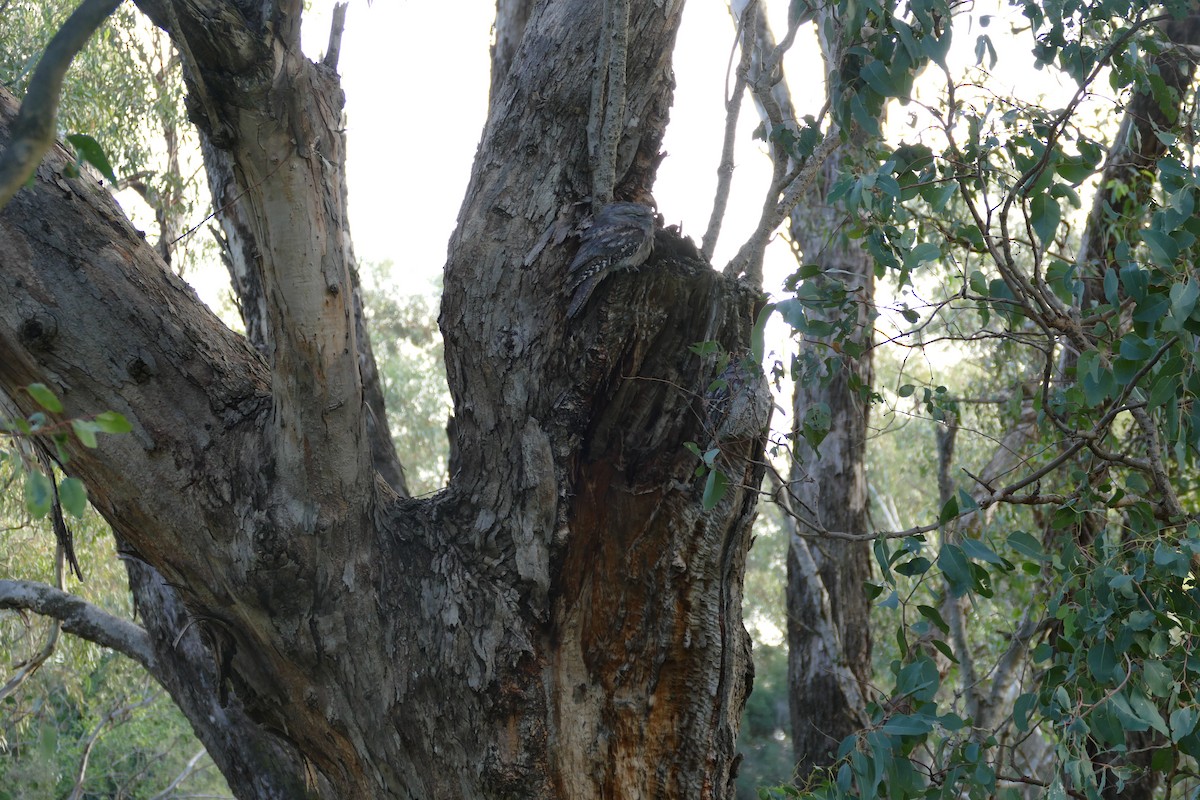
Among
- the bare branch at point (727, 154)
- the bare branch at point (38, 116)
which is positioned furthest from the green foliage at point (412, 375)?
the bare branch at point (38, 116)

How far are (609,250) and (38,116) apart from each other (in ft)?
3.63

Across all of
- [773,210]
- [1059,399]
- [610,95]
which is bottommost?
[1059,399]

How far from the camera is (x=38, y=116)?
821 millimetres

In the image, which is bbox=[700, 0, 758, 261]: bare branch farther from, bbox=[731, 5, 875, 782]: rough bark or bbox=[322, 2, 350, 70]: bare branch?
bbox=[731, 5, 875, 782]: rough bark

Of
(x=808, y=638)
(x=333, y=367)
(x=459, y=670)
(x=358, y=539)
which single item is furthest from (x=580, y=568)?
(x=808, y=638)

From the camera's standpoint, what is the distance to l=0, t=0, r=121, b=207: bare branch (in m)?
0.80

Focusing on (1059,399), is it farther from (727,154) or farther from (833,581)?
(833,581)

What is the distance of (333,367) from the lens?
178 centimetres

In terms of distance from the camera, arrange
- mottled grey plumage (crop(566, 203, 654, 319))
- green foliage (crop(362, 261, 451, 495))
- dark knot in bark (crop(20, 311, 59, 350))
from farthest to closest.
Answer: green foliage (crop(362, 261, 451, 495)), mottled grey plumage (crop(566, 203, 654, 319)), dark knot in bark (crop(20, 311, 59, 350))

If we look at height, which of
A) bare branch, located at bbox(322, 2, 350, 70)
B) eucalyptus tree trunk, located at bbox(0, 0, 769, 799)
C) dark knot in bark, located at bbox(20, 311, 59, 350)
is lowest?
eucalyptus tree trunk, located at bbox(0, 0, 769, 799)

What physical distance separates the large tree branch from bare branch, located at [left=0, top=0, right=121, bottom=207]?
225cm

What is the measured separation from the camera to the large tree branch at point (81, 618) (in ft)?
9.18

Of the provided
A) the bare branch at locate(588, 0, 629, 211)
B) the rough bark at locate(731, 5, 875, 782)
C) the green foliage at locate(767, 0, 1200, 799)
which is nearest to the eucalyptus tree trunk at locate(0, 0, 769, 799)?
the bare branch at locate(588, 0, 629, 211)

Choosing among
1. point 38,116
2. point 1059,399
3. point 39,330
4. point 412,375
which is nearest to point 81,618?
point 39,330
